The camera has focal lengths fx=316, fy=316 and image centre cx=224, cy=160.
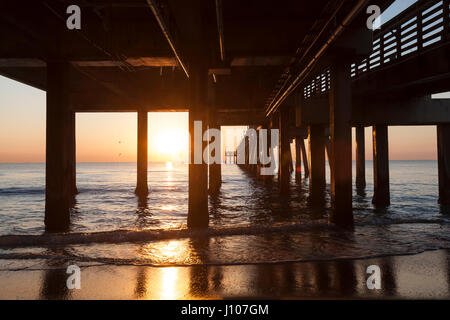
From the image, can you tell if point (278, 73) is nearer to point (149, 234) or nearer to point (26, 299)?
point (149, 234)

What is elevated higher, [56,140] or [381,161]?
[56,140]

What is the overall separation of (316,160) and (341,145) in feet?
18.3

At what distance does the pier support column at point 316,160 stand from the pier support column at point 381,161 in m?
2.37

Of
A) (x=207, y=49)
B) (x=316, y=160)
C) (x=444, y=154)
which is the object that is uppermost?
(x=207, y=49)

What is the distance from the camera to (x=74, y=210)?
15781mm

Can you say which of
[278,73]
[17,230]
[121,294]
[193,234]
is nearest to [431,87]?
[278,73]

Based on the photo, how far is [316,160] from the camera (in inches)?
590

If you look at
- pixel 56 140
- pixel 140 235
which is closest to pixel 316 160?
pixel 140 235

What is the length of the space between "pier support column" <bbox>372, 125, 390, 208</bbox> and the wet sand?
353 inches

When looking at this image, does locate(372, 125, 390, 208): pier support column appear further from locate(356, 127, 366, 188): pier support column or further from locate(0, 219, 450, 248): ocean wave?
locate(356, 127, 366, 188): pier support column

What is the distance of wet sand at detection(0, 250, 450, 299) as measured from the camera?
450 centimetres

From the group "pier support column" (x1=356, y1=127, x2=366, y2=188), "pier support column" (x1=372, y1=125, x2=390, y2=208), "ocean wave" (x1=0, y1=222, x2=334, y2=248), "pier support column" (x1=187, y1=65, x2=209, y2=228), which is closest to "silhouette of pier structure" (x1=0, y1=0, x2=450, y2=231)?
"pier support column" (x1=187, y1=65, x2=209, y2=228)

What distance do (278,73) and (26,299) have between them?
1168cm

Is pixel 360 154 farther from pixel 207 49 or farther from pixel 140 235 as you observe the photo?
pixel 140 235
